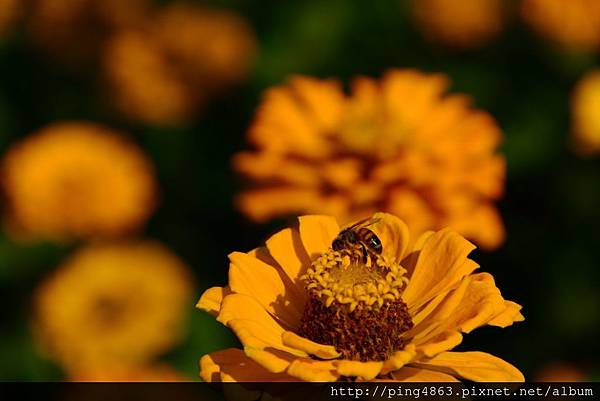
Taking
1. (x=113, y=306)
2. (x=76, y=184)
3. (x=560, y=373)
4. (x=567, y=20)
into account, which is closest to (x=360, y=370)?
(x=560, y=373)

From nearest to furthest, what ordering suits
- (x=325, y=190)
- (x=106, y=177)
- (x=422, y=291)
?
(x=422, y=291), (x=325, y=190), (x=106, y=177)

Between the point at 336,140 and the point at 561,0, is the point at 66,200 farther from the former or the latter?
the point at 561,0

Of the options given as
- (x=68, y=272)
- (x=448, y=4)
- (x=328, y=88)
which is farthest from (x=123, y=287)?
(x=448, y=4)

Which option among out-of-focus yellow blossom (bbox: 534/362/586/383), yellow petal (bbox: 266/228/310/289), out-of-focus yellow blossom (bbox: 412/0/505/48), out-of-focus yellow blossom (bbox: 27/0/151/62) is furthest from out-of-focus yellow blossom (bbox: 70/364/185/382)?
out-of-focus yellow blossom (bbox: 412/0/505/48)

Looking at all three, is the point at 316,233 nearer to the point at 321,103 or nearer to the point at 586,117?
the point at 321,103

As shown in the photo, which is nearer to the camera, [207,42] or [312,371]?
[312,371]

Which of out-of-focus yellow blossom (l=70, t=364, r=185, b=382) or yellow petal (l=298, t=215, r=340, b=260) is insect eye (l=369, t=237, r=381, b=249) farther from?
out-of-focus yellow blossom (l=70, t=364, r=185, b=382)

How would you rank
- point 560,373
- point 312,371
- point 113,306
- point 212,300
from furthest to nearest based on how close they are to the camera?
point 113,306, point 560,373, point 212,300, point 312,371
